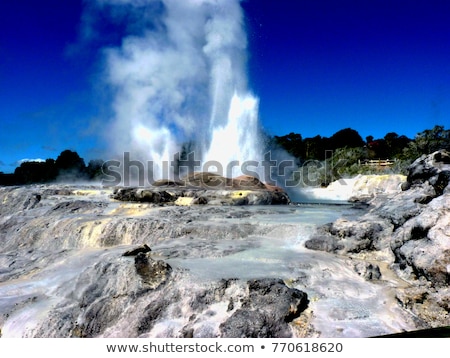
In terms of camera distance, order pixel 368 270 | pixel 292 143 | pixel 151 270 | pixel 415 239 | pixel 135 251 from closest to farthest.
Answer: pixel 151 270
pixel 368 270
pixel 415 239
pixel 135 251
pixel 292 143

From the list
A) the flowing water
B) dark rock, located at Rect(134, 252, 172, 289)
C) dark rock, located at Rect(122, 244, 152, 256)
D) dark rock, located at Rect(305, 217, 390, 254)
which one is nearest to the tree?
the flowing water

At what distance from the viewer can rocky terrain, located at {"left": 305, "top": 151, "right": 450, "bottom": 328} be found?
201 inches

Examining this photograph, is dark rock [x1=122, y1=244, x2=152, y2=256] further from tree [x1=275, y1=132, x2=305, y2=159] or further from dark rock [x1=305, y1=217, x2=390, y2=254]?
tree [x1=275, y1=132, x2=305, y2=159]

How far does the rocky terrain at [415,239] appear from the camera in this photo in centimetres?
511

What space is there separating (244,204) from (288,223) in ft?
16.6

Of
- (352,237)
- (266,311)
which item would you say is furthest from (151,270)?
(352,237)

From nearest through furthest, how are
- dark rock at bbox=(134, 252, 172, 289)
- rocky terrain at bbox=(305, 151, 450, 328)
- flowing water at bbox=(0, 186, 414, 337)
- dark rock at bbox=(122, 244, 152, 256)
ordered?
flowing water at bbox=(0, 186, 414, 337) < rocky terrain at bbox=(305, 151, 450, 328) < dark rock at bbox=(134, 252, 172, 289) < dark rock at bbox=(122, 244, 152, 256)

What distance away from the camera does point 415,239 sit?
651cm

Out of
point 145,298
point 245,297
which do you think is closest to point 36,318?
point 145,298

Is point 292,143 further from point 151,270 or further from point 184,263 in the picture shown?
point 151,270

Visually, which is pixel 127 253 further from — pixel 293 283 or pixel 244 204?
pixel 244 204

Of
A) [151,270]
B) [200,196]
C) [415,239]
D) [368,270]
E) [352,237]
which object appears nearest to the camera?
[151,270]

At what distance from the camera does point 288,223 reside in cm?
902

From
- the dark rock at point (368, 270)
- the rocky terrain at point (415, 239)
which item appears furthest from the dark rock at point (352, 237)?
the dark rock at point (368, 270)
